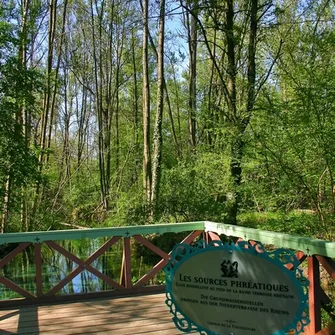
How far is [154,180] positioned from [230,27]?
480 centimetres

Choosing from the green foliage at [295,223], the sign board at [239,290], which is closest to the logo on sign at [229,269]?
the sign board at [239,290]

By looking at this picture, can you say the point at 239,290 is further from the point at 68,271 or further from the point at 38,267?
the point at 68,271

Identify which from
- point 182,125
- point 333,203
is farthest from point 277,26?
point 182,125

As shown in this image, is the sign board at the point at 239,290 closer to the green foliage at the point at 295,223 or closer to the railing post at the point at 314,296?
the railing post at the point at 314,296

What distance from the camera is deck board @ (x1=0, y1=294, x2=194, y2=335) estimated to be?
370 cm

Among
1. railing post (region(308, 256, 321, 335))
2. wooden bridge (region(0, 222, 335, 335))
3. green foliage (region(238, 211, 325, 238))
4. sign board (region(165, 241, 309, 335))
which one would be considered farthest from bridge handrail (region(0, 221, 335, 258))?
green foliage (region(238, 211, 325, 238))

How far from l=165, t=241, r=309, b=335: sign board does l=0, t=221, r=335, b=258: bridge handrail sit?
499mm

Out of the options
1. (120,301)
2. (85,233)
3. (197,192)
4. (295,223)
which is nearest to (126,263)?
(120,301)

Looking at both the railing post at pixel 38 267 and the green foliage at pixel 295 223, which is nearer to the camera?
the railing post at pixel 38 267

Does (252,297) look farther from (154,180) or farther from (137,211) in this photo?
(154,180)

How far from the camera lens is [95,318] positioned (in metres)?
4.03

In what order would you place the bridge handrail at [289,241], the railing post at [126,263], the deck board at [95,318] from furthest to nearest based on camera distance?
the railing post at [126,263] → the deck board at [95,318] → the bridge handrail at [289,241]

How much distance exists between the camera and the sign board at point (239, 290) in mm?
2275

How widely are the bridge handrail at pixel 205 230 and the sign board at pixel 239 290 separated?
1.64ft
